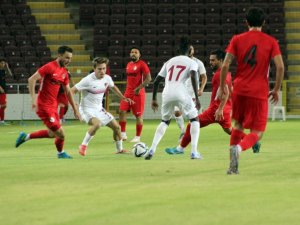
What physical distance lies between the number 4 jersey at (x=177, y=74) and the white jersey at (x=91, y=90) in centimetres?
236

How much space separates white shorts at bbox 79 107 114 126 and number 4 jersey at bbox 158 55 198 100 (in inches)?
80.4

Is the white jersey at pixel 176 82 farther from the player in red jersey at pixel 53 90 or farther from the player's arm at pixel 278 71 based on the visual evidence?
the player's arm at pixel 278 71

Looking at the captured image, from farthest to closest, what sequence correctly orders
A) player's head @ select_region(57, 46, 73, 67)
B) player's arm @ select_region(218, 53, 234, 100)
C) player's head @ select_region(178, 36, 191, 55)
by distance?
player's head @ select_region(57, 46, 73, 67) < player's head @ select_region(178, 36, 191, 55) < player's arm @ select_region(218, 53, 234, 100)

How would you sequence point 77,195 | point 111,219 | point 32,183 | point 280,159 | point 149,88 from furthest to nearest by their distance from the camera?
point 149,88, point 280,159, point 32,183, point 77,195, point 111,219

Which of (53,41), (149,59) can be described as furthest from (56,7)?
(149,59)

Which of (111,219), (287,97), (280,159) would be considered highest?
(111,219)

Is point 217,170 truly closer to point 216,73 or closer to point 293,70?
point 216,73

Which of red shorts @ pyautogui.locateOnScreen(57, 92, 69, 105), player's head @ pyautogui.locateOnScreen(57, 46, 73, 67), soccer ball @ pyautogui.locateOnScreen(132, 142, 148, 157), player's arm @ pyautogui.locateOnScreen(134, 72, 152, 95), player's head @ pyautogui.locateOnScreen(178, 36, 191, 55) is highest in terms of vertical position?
player's head @ pyautogui.locateOnScreen(178, 36, 191, 55)

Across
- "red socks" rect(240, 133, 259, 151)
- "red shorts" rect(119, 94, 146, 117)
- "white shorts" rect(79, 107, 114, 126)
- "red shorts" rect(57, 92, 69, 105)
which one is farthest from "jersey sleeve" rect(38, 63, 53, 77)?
"red shorts" rect(57, 92, 69, 105)

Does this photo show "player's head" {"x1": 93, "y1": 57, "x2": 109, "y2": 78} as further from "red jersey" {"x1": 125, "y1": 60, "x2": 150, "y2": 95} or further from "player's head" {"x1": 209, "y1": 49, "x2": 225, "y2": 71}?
"red jersey" {"x1": 125, "y1": 60, "x2": 150, "y2": 95}

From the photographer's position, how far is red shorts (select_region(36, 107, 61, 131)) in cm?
1509

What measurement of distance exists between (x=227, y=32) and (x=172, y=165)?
2492 centimetres

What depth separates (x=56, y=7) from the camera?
1538 inches

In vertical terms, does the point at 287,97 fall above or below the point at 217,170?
below
